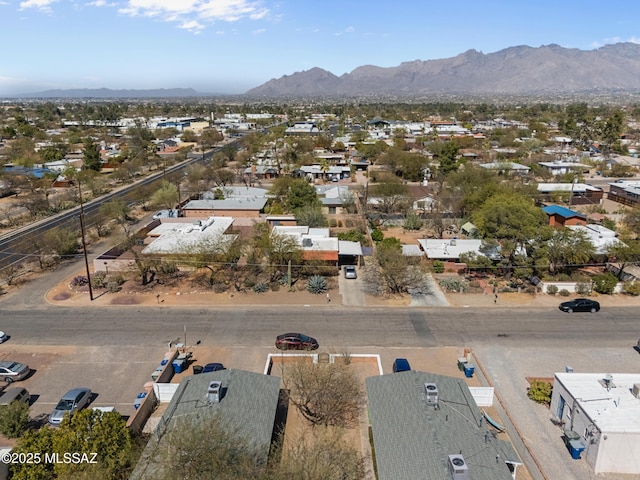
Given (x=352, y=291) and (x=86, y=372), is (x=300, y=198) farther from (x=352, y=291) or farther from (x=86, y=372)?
(x=86, y=372)

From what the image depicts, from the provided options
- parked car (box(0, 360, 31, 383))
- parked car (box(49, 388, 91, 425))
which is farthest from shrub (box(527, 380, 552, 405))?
parked car (box(0, 360, 31, 383))

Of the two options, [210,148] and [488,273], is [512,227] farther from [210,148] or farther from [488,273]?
[210,148]

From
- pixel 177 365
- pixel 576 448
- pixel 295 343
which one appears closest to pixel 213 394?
pixel 177 365

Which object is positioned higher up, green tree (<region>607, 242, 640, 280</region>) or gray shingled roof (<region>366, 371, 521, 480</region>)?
green tree (<region>607, 242, 640, 280</region>)

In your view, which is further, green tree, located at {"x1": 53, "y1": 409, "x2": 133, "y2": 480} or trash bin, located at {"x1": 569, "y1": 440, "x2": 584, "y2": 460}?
trash bin, located at {"x1": 569, "y1": 440, "x2": 584, "y2": 460}

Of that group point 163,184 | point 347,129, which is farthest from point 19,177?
point 347,129

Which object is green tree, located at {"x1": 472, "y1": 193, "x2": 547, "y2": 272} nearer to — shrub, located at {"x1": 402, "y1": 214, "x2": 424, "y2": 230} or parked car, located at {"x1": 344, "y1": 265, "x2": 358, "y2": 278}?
parked car, located at {"x1": 344, "y1": 265, "x2": 358, "y2": 278}
